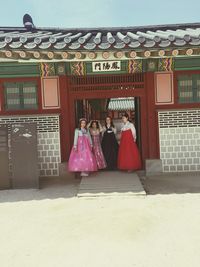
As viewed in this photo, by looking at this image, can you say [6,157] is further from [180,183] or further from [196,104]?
[196,104]

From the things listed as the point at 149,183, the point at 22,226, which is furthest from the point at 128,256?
the point at 149,183

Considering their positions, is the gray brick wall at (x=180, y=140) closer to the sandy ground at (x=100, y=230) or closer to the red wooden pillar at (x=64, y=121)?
the sandy ground at (x=100, y=230)

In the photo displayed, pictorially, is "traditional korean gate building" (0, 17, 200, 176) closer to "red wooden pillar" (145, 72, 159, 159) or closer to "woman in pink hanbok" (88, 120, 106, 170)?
"red wooden pillar" (145, 72, 159, 159)

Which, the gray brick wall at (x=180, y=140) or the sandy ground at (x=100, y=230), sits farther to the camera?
the gray brick wall at (x=180, y=140)

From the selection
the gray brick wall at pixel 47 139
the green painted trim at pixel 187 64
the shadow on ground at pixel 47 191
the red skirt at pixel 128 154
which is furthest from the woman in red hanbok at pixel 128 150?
the green painted trim at pixel 187 64

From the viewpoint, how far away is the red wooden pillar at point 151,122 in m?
9.12

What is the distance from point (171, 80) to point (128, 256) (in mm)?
5941

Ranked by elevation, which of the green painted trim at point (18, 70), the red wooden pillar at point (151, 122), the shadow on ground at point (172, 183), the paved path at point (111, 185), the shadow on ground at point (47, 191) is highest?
the green painted trim at point (18, 70)

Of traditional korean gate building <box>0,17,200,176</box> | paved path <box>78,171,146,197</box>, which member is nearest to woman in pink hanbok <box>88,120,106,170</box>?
paved path <box>78,171,146,197</box>

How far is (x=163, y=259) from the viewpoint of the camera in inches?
157

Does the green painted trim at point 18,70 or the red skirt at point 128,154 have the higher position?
the green painted trim at point 18,70

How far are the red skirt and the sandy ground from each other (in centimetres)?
172

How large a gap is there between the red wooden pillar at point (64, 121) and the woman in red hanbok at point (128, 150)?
1.45 metres

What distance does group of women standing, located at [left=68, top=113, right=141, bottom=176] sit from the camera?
877cm
